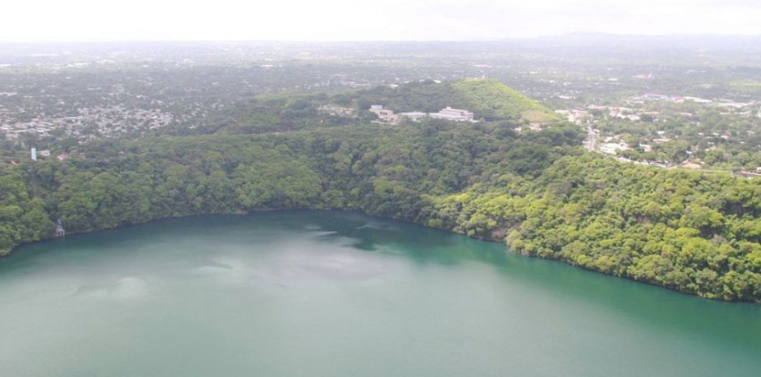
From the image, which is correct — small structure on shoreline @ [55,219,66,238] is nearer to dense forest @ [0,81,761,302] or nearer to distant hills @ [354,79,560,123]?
dense forest @ [0,81,761,302]

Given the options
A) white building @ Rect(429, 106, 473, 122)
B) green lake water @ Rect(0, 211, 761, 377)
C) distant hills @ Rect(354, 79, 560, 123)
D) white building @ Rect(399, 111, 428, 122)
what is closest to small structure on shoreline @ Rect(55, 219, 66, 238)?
green lake water @ Rect(0, 211, 761, 377)

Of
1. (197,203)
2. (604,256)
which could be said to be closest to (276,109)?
(197,203)

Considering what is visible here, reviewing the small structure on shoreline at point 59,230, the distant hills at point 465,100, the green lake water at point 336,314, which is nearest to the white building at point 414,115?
the distant hills at point 465,100

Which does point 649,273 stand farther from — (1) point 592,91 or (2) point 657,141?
(1) point 592,91

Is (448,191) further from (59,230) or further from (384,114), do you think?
(59,230)

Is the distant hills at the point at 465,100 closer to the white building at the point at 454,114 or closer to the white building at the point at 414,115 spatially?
the white building at the point at 454,114
